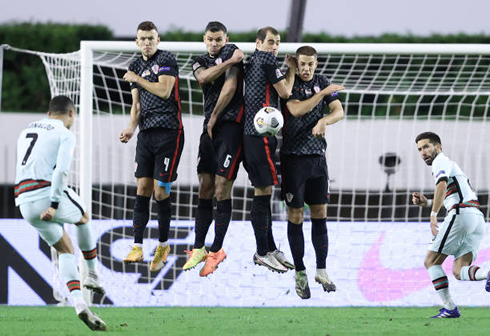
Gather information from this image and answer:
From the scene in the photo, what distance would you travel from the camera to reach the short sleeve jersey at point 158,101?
8266 millimetres

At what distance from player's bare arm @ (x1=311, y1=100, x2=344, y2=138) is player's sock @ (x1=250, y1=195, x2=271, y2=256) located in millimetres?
865

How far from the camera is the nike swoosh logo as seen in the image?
12.3m

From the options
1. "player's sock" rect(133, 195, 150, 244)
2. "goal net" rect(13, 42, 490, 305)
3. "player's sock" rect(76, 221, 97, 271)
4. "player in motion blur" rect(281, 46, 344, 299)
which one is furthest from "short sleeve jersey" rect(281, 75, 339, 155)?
"player's sock" rect(76, 221, 97, 271)

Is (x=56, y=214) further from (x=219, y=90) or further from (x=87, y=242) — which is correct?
(x=219, y=90)

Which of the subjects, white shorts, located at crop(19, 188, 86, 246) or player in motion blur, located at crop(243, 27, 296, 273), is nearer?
white shorts, located at crop(19, 188, 86, 246)

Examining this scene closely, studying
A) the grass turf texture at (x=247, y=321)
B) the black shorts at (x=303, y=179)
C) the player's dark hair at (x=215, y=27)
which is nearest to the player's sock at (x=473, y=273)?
the grass turf texture at (x=247, y=321)

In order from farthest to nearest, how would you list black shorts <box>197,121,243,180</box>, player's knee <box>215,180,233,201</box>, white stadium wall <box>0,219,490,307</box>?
white stadium wall <box>0,219,490,307</box>
player's knee <box>215,180,233,201</box>
black shorts <box>197,121,243,180</box>

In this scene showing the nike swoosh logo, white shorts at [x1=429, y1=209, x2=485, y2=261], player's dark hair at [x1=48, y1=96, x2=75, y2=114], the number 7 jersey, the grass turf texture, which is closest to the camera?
the number 7 jersey

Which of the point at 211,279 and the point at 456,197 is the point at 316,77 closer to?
the point at 456,197

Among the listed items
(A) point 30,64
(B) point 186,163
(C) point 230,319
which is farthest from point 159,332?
(A) point 30,64

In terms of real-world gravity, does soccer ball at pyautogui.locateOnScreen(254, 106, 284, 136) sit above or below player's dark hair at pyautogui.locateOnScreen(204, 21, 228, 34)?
below

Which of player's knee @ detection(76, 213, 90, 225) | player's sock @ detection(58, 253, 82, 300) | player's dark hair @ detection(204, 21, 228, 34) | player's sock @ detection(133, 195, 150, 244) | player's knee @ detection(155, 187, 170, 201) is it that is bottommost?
player's sock @ detection(58, 253, 82, 300)

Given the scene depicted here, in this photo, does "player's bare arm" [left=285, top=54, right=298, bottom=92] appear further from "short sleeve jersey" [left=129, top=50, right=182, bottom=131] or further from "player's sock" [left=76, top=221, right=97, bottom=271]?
"player's sock" [left=76, top=221, right=97, bottom=271]

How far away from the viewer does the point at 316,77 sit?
848 centimetres
